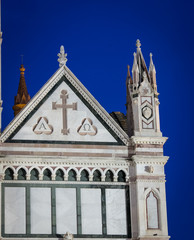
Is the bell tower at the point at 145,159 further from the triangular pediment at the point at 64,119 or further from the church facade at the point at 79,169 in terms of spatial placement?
the triangular pediment at the point at 64,119

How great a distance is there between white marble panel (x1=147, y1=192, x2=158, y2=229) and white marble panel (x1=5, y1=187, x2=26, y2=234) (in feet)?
13.1

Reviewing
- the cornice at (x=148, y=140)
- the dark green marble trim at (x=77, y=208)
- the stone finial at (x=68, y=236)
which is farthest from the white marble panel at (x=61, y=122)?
the stone finial at (x=68, y=236)

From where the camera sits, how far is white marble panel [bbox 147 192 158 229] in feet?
94.6

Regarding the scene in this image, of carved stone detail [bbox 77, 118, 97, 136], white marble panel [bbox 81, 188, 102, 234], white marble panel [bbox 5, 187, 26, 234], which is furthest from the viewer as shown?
carved stone detail [bbox 77, 118, 97, 136]

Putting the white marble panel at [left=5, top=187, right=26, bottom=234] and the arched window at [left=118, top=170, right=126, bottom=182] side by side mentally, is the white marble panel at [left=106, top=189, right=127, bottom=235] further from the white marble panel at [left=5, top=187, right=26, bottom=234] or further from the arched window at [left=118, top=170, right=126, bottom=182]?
the white marble panel at [left=5, top=187, right=26, bottom=234]

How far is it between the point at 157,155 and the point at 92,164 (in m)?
2.17

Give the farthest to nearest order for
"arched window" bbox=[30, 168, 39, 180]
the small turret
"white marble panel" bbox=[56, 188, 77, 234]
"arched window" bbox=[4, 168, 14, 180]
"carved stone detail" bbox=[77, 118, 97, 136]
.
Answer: the small turret → "carved stone detail" bbox=[77, 118, 97, 136] → "arched window" bbox=[30, 168, 39, 180] → "arched window" bbox=[4, 168, 14, 180] → "white marble panel" bbox=[56, 188, 77, 234]

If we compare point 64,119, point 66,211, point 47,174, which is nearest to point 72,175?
point 47,174

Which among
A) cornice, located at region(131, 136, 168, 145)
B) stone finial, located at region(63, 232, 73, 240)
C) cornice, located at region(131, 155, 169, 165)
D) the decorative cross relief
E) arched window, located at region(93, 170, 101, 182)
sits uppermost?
the decorative cross relief

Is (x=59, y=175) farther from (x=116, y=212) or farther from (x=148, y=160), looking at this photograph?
(x=148, y=160)

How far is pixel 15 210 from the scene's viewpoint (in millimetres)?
28250

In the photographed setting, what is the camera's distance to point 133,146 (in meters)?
29.7

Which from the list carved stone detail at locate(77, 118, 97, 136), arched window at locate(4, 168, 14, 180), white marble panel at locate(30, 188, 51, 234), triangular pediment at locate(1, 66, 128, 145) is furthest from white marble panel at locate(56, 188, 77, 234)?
carved stone detail at locate(77, 118, 97, 136)

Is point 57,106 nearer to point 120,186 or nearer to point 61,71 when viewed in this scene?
point 61,71
